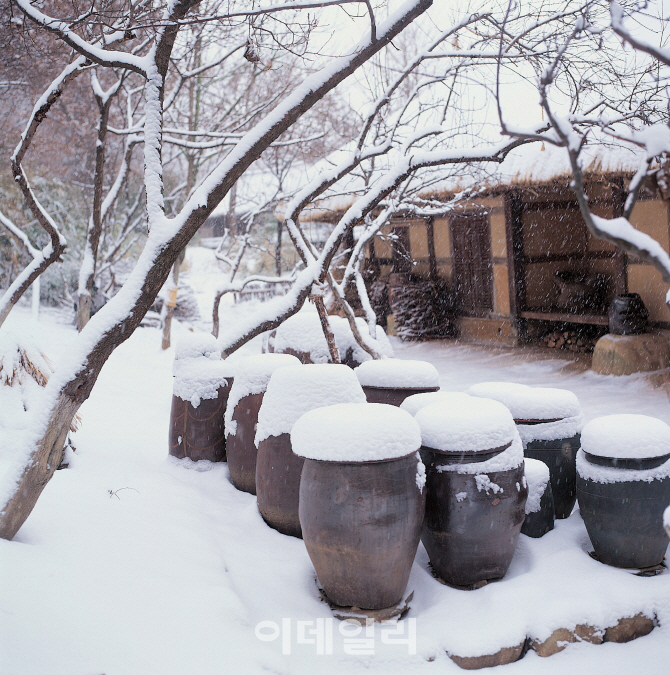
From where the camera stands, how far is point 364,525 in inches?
95.0

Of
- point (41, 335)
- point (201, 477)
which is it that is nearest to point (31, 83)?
point (41, 335)

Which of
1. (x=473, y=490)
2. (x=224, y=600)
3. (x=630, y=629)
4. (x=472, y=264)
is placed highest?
(x=472, y=264)

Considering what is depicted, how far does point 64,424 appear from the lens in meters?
2.67

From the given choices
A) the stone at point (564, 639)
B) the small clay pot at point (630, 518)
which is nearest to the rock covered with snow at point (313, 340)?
the small clay pot at point (630, 518)

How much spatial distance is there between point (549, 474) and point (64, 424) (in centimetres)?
249

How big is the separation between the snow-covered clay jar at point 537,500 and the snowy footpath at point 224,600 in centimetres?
8

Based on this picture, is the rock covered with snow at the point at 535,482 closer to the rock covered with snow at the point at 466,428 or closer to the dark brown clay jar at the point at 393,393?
the rock covered with snow at the point at 466,428

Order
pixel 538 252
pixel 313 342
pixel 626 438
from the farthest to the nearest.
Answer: pixel 538 252 < pixel 313 342 < pixel 626 438

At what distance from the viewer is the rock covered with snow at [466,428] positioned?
266cm

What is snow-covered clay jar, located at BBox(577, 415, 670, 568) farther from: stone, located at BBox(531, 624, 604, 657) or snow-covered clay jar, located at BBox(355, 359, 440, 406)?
snow-covered clay jar, located at BBox(355, 359, 440, 406)

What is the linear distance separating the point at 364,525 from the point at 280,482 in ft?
2.87

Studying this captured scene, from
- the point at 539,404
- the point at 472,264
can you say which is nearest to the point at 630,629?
the point at 539,404

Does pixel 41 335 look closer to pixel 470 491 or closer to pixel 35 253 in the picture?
pixel 35 253

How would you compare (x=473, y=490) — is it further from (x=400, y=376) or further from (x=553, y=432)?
(x=400, y=376)
